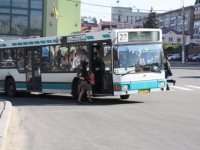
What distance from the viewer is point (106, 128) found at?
992 cm

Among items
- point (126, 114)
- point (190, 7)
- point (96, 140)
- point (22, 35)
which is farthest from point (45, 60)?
point (190, 7)

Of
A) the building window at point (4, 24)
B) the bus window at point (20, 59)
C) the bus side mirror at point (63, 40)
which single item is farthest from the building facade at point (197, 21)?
the bus side mirror at point (63, 40)

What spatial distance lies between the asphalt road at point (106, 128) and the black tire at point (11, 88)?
5.78m

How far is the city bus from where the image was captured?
48.6ft

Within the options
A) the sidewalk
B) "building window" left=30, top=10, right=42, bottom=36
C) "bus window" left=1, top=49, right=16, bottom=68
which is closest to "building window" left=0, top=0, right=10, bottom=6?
"building window" left=30, top=10, right=42, bottom=36

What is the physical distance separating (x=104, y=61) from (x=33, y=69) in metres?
4.86

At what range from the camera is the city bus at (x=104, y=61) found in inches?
583

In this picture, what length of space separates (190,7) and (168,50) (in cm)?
2121

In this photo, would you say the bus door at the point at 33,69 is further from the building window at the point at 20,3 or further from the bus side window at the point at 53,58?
the building window at the point at 20,3

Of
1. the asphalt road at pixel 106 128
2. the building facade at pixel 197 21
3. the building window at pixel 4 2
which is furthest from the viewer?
the building facade at pixel 197 21

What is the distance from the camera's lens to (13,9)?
36.9 metres

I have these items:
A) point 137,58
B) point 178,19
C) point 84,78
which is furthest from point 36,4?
point 178,19

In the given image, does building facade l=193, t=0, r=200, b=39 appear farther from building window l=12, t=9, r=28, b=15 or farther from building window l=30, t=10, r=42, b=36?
building window l=12, t=9, r=28, b=15

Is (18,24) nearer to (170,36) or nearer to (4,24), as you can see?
(4,24)
